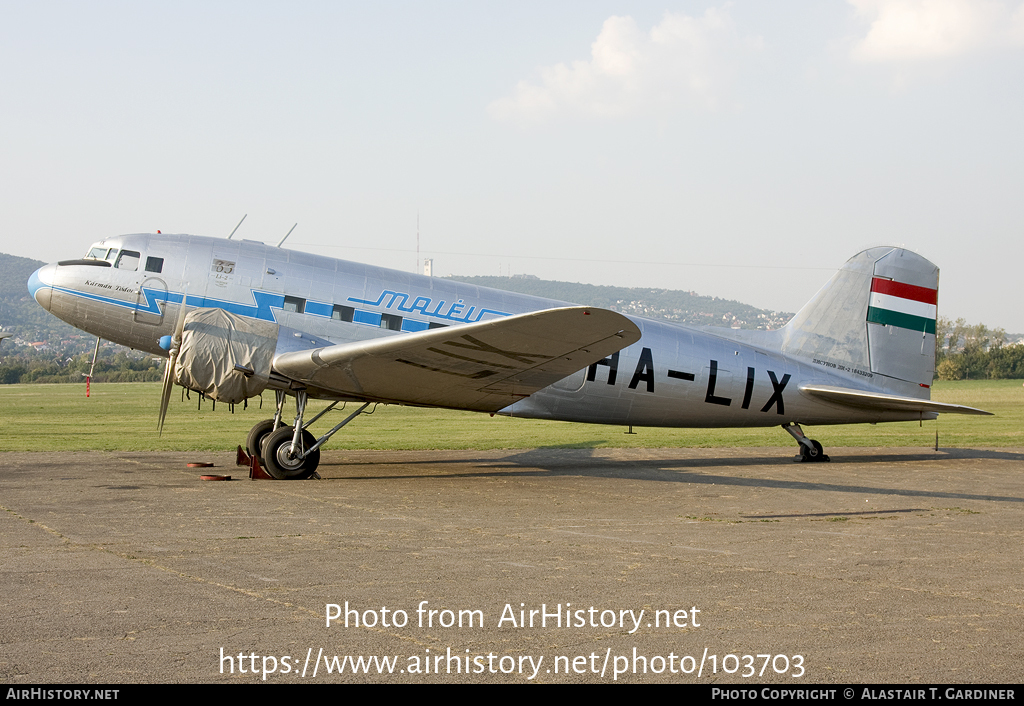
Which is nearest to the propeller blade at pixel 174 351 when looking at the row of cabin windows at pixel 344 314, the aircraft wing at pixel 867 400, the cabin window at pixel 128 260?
the cabin window at pixel 128 260

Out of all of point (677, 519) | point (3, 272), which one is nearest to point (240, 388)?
point (677, 519)

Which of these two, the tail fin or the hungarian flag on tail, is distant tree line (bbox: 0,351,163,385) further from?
the hungarian flag on tail

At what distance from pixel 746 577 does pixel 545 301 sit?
9929 millimetres

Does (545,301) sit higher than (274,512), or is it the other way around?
(545,301)

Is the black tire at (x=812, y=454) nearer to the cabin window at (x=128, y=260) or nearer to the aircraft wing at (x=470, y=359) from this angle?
the aircraft wing at (x=470, y=359)

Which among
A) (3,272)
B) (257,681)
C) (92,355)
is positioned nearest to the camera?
(257,681)

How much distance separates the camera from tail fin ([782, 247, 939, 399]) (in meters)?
17.3

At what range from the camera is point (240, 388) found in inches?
504

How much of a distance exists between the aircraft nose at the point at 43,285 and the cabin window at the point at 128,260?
44.9 inches

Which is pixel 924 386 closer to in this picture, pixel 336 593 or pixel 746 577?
pixel 746 577

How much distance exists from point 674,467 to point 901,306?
613 cm

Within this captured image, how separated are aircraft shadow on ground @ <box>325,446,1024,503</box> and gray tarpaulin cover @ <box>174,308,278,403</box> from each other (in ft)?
6.95

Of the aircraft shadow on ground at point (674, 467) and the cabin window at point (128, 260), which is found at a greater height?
the cabin window at point (128, 260)

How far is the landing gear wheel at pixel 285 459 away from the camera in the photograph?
12.9 metres
